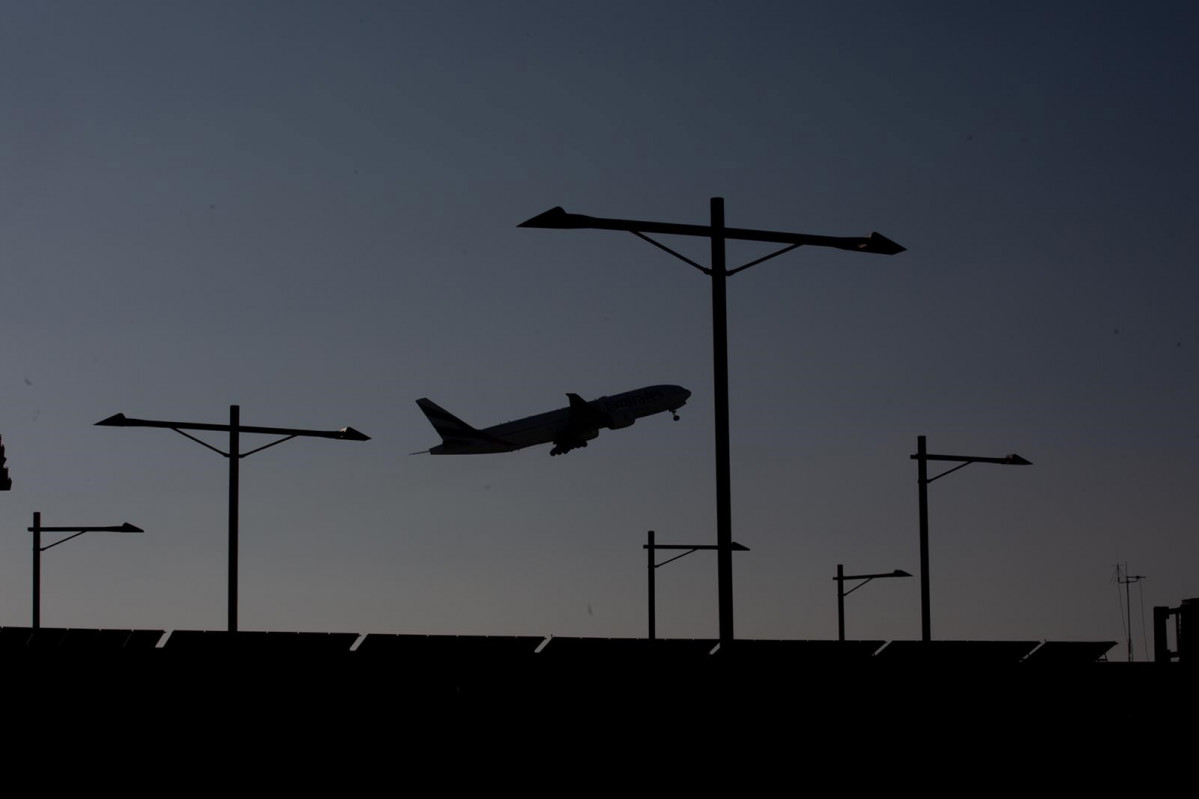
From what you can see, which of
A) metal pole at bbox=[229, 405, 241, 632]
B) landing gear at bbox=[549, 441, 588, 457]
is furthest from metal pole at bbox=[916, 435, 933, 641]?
landing gear at bbox=[549, 441, 588, 457]

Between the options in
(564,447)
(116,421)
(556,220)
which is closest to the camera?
(556,220)

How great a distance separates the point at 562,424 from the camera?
101500 millimetres

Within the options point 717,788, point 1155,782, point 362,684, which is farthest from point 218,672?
point 1155,782

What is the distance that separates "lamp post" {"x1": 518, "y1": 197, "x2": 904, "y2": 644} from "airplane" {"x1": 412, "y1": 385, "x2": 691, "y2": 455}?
73.1 metres

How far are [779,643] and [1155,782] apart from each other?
7.26 metres

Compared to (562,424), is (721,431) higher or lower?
lower

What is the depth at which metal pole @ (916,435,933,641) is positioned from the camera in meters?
45.7

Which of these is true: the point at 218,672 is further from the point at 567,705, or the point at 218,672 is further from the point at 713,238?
the point at 713,238

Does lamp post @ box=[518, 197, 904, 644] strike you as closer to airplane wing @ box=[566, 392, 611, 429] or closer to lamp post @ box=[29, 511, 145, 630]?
lamp post @ box=[29, 511, 145, 630]

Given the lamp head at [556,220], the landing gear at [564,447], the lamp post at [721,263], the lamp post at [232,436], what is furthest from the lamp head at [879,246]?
the landing gear at [564,447]

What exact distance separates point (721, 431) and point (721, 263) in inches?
90.6

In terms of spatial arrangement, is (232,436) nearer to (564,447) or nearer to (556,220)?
(556,220)

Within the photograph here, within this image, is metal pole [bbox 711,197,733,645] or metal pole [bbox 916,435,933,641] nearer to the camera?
metal pole [bbox 711,197,733,645]

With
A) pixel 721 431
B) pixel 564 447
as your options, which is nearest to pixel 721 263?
pixel 721 431
